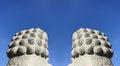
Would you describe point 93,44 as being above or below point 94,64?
above

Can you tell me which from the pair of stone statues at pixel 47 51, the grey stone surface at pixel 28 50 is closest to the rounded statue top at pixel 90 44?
the pair of stone statues at pixel 47 51

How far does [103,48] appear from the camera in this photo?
555cm

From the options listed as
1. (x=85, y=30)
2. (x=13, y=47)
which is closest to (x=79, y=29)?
(x=85, y=30)

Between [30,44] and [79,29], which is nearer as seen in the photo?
[30,44]

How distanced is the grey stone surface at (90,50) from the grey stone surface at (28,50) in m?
0.64

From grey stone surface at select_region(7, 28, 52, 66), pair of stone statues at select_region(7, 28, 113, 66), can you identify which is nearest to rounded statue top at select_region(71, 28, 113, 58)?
pair of stone statues at select_region(7, 28, 113, 66)

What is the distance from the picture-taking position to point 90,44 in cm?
544

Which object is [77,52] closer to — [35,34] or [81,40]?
[81,40]

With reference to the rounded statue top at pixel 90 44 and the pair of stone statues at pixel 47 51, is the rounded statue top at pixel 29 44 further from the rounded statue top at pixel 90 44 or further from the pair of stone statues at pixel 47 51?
the rounded statue top at pixel 90 44

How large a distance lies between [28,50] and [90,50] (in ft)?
4.12

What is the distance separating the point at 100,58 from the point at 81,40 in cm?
54

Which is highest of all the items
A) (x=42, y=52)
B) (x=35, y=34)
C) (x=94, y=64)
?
(x=35, y=34)

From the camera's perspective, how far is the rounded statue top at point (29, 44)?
5438 mm

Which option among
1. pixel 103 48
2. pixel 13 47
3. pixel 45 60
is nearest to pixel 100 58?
pixel 103 48
